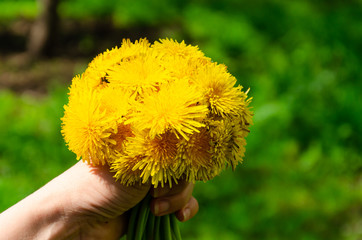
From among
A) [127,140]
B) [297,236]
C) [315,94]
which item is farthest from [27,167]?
[315,94]

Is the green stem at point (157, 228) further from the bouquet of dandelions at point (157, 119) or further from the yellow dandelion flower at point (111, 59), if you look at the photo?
the yellow dandelion flower at point (111, 59)

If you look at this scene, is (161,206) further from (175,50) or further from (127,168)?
(175,50)

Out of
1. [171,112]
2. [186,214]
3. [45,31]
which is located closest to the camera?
[171,112]

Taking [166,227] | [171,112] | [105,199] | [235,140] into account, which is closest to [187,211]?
[166,227]

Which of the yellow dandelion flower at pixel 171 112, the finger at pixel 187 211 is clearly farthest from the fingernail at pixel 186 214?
the yellow dandelion flower at pixel 171 112

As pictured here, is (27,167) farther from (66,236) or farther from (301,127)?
(301,127)

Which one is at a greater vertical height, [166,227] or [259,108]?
[259,108]
